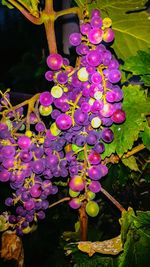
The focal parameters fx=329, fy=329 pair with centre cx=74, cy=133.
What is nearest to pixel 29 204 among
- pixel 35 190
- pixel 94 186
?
pixel 35 190

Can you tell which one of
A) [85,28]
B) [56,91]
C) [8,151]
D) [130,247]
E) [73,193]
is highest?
A: [85,28]

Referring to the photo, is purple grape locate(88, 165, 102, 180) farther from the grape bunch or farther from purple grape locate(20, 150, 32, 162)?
purple grape locate(20, 150, 32, 162)

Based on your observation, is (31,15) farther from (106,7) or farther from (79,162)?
(79,162)

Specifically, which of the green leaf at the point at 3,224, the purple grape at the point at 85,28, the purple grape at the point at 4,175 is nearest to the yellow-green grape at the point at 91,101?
the purple grape at the point at 85,28

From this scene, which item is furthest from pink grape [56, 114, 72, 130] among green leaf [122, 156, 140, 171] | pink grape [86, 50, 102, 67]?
green leaf [122, 156, 140, 171]

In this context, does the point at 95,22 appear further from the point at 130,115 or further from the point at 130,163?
the point at 130,163

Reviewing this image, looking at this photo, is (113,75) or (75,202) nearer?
(113,75)

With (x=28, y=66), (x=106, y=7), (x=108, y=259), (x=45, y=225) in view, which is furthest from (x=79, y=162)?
(x=28, y=66)

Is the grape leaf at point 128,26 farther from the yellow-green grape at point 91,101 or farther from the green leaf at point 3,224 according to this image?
the green leaf at point 3,224
